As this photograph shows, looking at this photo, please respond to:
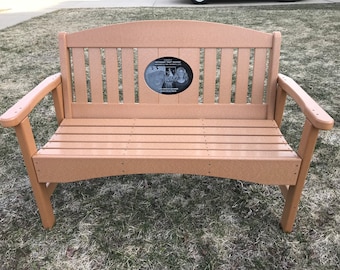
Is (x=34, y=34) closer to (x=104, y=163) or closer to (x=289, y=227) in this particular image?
(x=104, y=163)

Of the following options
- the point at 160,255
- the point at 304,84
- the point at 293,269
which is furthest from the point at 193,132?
the point at 304,84

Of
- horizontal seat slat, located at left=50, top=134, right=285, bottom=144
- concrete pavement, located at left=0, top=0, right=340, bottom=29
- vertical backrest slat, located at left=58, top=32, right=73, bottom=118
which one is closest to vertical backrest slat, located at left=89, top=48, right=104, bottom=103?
vertical backrest slat, located at left=58, top=32, right=73, bottom=118

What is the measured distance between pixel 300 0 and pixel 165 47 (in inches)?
397

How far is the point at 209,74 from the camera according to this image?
245cm

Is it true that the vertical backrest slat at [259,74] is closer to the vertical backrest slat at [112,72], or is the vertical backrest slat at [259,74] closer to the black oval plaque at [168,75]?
the black oval plaque at [168,75]

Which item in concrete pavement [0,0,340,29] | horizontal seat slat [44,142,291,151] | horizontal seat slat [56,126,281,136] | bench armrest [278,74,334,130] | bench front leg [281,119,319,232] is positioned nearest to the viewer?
bench armrest [278,74,334,130]

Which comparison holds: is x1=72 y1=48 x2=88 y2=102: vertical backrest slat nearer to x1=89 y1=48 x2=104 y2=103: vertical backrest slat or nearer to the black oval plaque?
x1=89 y1=48 x2=104 y2=103: vertical backrest slat

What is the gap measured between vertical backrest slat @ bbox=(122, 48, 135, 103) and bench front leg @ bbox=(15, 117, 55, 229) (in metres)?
0.73

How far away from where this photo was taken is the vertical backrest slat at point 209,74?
95.0 inches


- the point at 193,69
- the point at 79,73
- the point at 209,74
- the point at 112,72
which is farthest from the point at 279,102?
the point at 79,73

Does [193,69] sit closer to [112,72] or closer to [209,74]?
[209,74]

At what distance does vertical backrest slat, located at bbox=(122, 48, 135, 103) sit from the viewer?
95.7 inches

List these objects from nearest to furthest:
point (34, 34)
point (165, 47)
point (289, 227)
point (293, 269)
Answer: point (293, 269) < point (289, 227) < point (165, 47) < point (34, 34)

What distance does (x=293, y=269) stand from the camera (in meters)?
1.98
